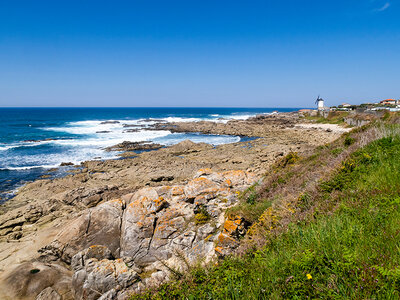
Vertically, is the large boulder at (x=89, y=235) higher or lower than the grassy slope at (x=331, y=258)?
lower

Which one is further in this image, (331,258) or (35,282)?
(35,282)

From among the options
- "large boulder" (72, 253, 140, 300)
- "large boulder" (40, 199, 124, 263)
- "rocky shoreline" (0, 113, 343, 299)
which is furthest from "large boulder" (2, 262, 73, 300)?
"large boulder" (40, 199, 124, 263)

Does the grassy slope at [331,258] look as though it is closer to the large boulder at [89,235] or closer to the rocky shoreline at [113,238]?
the rocky shoreline at [113,238]

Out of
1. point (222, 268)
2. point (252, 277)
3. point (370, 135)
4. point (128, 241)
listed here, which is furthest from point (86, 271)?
point (370, 135)

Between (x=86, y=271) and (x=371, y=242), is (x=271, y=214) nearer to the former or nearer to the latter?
(x=371, y=242)

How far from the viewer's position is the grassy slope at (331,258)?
252cm

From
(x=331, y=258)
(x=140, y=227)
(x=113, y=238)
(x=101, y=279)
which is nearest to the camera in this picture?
(x=331, y=258)

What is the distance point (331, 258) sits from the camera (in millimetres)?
2996

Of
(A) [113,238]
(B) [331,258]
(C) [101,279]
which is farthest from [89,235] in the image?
(B) [331,258]

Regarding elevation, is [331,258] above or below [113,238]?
above

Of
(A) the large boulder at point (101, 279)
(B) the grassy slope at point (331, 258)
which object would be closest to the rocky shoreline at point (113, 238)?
(A) the large boulder at point (101, 279)

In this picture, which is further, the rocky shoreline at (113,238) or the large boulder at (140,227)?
the large boulder at (140,227)

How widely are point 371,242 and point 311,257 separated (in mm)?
860

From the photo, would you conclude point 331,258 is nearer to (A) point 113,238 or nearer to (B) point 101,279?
(B) point 101,279
